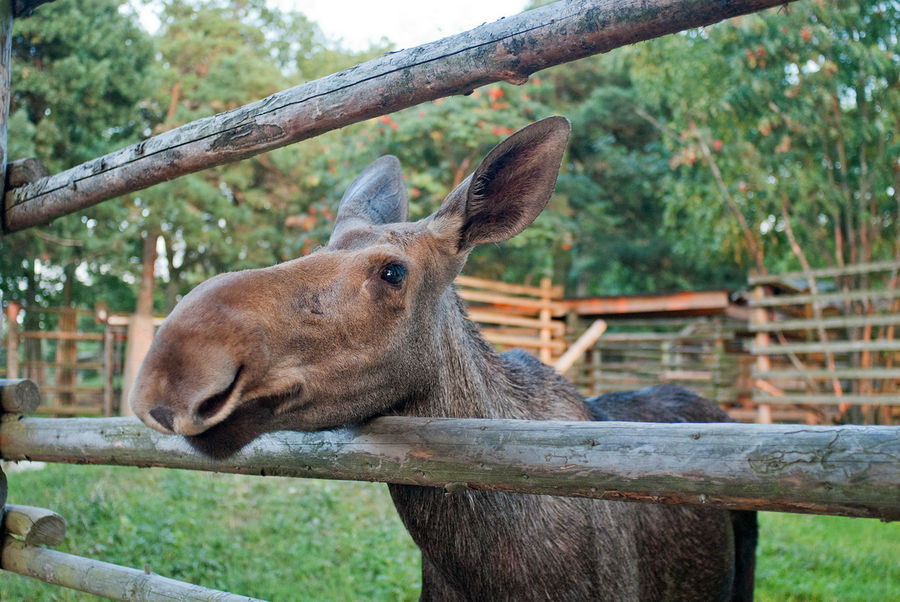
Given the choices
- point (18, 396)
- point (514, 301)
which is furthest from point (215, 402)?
point (514, 301)

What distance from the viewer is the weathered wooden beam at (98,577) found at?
105 inches

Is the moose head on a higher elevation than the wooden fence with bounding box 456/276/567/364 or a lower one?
lower

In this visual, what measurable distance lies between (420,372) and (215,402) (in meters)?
0.78

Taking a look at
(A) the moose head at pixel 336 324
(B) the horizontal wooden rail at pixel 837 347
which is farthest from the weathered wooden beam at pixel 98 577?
(B) the horizontal wooden rail at pixel 837 347

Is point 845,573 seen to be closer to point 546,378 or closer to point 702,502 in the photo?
point 546,378

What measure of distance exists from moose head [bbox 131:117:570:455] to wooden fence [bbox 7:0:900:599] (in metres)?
0.22

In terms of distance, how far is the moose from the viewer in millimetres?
1755

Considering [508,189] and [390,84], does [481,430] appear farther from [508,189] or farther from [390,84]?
[390,84]

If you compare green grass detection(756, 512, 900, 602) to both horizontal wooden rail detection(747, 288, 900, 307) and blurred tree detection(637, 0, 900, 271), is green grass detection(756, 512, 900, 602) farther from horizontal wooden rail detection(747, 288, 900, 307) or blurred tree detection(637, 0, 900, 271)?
blurred tree detection(637, 0, 900, 271)

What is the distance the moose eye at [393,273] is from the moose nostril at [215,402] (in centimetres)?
60

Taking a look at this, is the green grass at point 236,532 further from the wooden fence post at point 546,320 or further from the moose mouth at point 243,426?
the wooden fence post at point 546,320

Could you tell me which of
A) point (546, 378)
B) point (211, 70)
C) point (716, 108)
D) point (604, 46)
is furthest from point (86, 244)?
point (604, 46)

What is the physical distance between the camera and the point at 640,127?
18.8 meters

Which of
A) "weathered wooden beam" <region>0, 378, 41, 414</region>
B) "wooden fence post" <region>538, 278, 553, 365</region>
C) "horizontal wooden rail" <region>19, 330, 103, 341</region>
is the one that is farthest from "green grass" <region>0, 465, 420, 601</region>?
"horizontal wooden rail" <region>19, 330, 103, 341</region>
